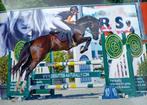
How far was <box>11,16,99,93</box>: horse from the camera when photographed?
5324 millimetres

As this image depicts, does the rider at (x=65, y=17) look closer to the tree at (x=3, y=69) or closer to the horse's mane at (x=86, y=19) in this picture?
the horse's mane at (x=86, y=19)

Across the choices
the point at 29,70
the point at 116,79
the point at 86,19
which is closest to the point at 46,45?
the point at 29,70

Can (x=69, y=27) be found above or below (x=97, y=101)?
above

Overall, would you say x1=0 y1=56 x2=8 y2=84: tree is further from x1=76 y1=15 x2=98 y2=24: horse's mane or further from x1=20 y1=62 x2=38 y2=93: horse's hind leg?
x1=76 y1=15 x2=98 y2=24: horse's mane

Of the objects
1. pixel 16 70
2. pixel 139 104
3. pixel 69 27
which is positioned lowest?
pixel 139 104

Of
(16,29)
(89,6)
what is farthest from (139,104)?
(16,29)

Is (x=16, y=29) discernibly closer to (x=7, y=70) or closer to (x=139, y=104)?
(x=7, y=70)

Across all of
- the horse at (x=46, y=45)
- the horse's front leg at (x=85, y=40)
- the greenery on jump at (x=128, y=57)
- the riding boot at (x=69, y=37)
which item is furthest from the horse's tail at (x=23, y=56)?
the greenery on jump at (x=128, y=57)

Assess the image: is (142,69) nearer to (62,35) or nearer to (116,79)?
(116,79)

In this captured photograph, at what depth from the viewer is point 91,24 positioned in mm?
5375

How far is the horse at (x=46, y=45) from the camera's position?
5324mm

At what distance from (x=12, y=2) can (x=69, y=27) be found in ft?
2.21

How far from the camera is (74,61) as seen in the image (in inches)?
208

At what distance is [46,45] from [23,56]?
0.27 metres
